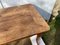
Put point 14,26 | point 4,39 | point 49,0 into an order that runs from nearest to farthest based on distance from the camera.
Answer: point 4,39 → point 14,26 → point 49,0

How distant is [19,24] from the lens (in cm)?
119

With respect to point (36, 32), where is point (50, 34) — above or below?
below

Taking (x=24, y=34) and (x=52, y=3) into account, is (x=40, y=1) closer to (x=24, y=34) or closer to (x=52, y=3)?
(x=52, y=3)

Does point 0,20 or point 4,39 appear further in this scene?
point 0,20

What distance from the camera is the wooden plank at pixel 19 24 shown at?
110 cm

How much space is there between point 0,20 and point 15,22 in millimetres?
134

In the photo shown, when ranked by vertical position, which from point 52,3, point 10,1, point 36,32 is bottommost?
point 36,32

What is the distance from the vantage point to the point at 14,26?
3.83 feet

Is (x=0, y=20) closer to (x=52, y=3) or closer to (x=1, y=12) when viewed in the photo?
(x=1, y=12)

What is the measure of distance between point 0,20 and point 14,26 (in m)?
0.14

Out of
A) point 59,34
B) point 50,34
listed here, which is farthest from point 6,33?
point 50,34

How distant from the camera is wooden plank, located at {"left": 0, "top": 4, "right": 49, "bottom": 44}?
1102mm

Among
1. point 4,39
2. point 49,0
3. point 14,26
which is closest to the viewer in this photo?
point 4,39

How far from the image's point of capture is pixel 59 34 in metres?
1.24
